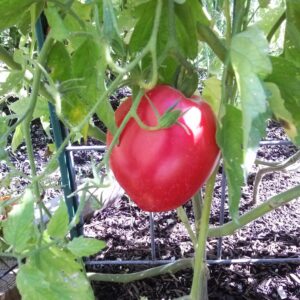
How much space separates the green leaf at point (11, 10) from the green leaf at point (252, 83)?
178 millimetres

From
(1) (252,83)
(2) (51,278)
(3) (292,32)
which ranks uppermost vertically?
(3) (292,32)

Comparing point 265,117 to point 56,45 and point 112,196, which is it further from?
point 112,196

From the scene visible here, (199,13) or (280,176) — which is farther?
(280,176)

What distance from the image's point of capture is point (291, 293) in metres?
1.06

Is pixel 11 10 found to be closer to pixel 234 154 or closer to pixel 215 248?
pixel 234 154

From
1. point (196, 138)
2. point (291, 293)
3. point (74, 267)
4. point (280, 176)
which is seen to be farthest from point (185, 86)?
point (280, 176)

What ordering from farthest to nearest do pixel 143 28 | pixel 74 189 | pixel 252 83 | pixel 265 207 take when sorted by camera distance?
pixel 74 189 < pixel 265 207 < pixel 143 28 < pixel 252 83

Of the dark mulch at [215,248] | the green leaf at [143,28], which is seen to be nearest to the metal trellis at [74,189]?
the dark mulch at [215,248]

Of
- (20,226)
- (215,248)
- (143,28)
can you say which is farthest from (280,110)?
(215,248)

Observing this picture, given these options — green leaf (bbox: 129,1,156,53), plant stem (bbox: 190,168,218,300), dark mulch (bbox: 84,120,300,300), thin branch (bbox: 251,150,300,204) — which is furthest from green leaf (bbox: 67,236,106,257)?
dark mulch (bbox: 84,120,300,300)

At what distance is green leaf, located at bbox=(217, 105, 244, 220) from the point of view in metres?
0.40

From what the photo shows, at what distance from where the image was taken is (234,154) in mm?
399

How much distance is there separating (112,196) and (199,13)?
86 centimetres

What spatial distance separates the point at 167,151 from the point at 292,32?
0.17 m
